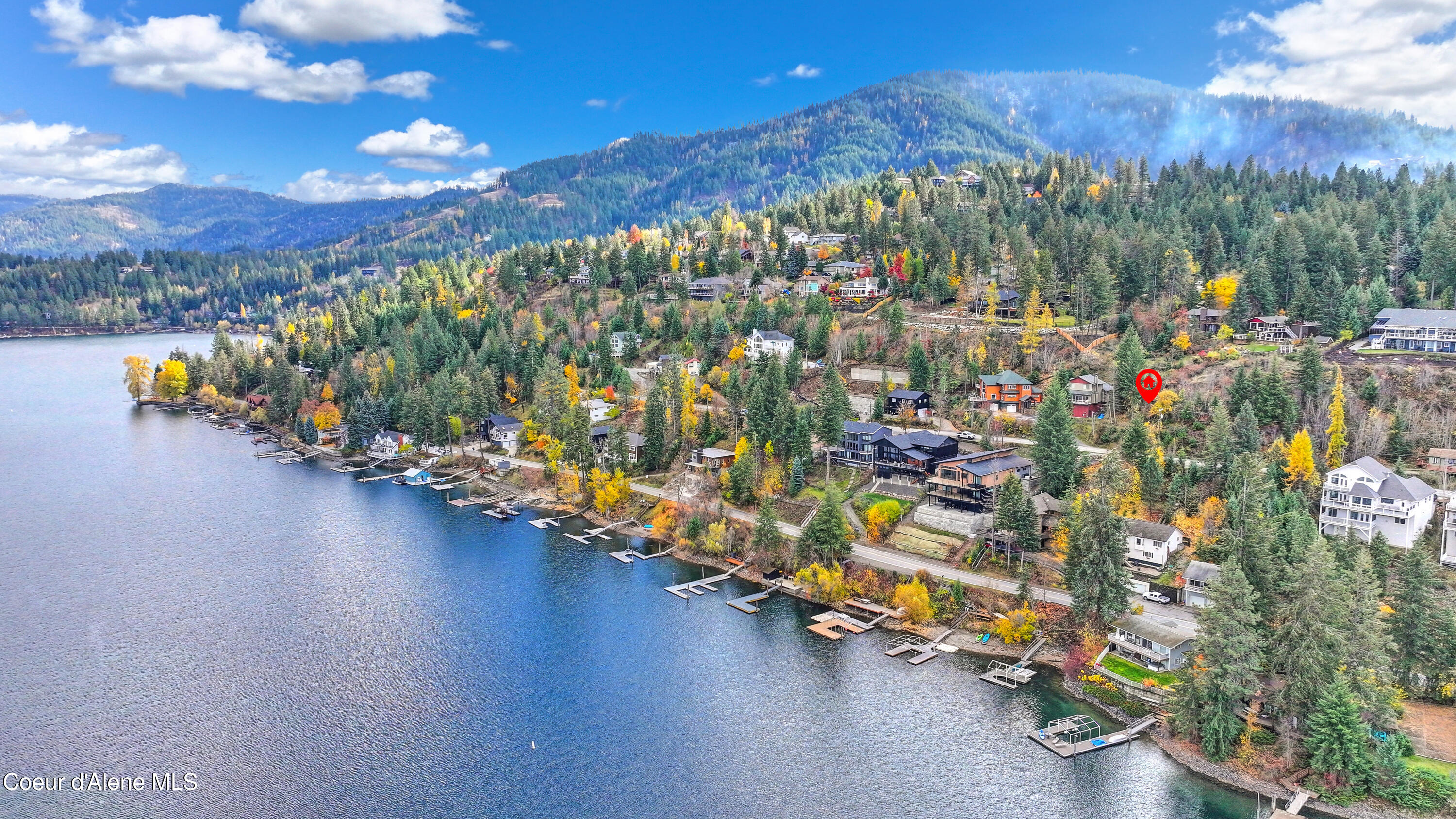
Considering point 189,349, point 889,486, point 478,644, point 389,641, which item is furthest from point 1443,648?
point 189,349

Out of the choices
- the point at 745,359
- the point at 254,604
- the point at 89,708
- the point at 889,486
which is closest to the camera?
the point at 89,708

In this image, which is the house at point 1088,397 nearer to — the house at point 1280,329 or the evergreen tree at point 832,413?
the house at point 1280,329

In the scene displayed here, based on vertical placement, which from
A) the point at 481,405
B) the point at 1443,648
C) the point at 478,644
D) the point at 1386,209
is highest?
the point at 1386,209

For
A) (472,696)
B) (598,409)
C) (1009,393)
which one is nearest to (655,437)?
(598,409)

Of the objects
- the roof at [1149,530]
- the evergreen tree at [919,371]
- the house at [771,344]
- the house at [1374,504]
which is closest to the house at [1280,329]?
the house at [1374,504]

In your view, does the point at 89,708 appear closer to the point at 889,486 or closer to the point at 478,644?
the point at 478,644
